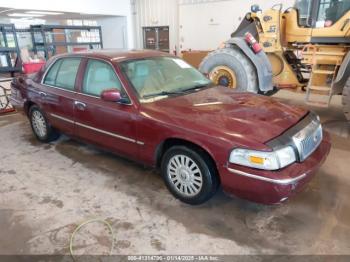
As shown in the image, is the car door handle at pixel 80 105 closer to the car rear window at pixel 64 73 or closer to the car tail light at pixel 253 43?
the car rear window at pixel 64 73

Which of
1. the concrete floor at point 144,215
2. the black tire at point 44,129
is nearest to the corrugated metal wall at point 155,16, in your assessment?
the black tire at point 44,129

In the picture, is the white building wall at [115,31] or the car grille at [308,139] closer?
the car grille at [308,139]

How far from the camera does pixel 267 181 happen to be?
6.64ft

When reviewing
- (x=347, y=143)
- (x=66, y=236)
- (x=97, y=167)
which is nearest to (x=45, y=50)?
(x=97, y=167)

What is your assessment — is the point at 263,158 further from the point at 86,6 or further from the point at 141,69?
the point at 86,6

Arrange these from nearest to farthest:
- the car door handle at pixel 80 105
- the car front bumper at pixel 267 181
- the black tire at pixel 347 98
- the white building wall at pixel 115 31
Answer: the car front bumper at pixel 267 181 < the car door handle at pixel 80 105 < the black tire at pixel 347 98 < the white building wall at pixel 115 31

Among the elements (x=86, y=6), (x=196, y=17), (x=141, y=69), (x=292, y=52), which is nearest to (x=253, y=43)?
(x=292, y=52)

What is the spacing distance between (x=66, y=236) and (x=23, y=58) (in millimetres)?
7193

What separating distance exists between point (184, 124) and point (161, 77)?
34.3 inches

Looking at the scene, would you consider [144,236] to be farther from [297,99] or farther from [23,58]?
[23,58]

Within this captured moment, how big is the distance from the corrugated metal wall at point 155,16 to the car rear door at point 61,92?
7.51 meters

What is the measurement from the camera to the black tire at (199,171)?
7.74 feet

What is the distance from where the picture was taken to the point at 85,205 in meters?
2.69

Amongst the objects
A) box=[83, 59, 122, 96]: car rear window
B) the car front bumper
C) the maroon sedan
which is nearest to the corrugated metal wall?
the maroon sedan
